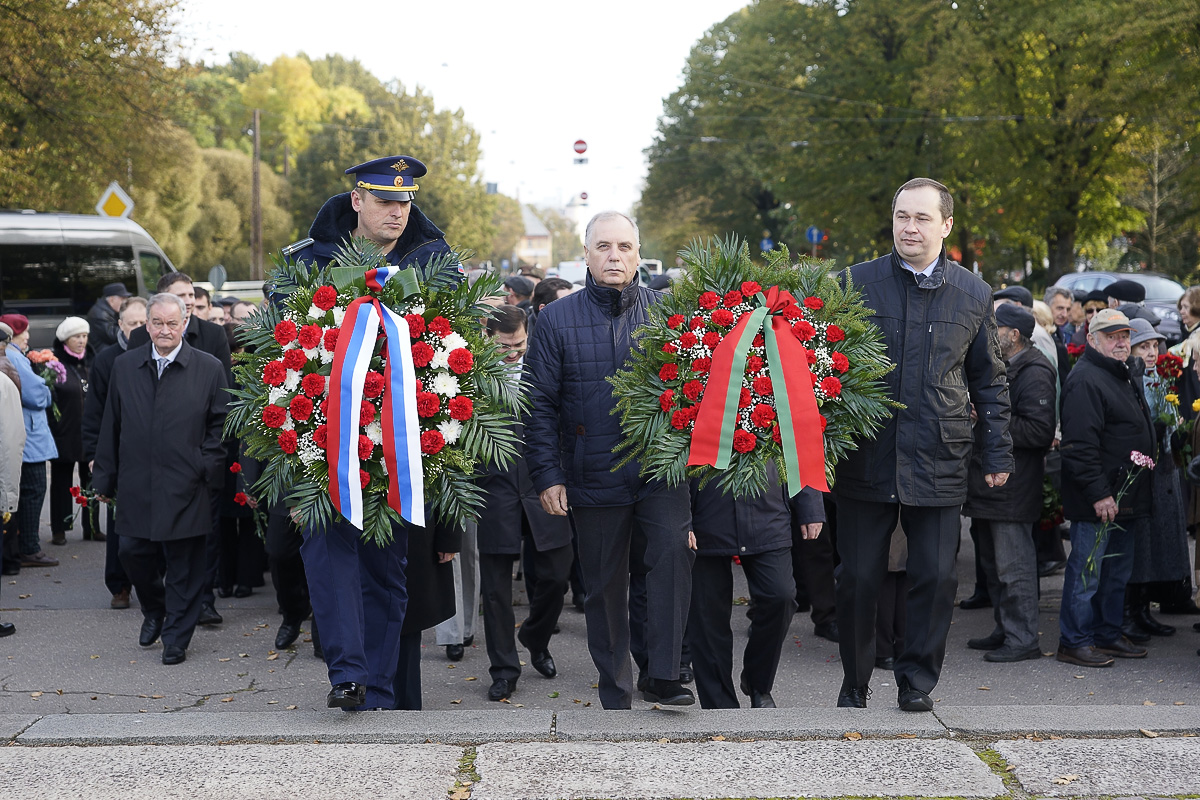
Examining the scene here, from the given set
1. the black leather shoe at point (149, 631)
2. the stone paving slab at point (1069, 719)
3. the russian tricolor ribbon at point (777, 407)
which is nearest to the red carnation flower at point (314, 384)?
the russian tricolor ribbon at point (777, 407)

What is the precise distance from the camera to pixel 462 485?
5.20 meters

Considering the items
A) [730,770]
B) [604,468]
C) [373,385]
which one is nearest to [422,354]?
[373,385]

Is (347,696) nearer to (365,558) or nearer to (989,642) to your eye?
(365,558)

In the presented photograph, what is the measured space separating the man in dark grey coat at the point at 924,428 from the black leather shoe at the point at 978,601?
340 centimetres

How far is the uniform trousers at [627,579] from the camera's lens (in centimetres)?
527

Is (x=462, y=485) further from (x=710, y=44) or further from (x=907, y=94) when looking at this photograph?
(x=710, y=44)

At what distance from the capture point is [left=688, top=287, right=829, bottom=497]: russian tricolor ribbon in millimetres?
5020

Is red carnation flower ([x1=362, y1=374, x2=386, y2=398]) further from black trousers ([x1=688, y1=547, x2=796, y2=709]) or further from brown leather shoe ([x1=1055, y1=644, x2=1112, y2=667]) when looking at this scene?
brown leather shoe ([x1=1055, y1=644, x2=1112, y2=667])

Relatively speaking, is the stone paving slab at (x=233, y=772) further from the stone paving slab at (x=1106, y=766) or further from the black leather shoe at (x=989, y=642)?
the black leather shoe at (x=989, y=642)

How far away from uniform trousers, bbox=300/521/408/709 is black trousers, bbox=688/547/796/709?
1323mm

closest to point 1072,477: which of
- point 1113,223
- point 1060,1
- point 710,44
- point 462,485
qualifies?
point 462,485

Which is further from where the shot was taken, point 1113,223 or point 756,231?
point 756,231

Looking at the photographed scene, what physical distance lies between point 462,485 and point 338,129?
5963cm

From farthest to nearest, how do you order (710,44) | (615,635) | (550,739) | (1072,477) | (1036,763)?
1. (710,44)
2. (1072,477)
3. (615,635)
4. (550,739)
5. (1036,763)
